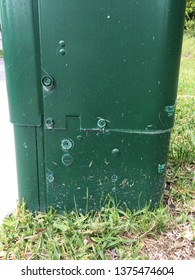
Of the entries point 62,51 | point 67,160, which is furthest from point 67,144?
point 62,51

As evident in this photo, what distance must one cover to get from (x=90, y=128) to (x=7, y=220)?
0.81 m

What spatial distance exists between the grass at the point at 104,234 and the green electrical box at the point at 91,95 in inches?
3.3

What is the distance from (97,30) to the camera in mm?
1692

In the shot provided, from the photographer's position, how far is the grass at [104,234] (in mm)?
1822

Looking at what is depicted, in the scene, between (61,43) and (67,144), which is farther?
(67,144)

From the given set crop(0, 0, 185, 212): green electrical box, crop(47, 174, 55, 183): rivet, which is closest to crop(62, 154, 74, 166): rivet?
crop(0, 0, 185, 212): green electrical box

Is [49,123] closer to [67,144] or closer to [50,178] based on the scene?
[67,144]

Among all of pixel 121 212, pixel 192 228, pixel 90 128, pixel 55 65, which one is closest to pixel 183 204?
pixel 192 228

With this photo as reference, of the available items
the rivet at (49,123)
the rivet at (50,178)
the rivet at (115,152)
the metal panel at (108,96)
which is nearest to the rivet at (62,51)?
the metal panel at (108,96)

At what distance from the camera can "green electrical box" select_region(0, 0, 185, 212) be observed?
168cm

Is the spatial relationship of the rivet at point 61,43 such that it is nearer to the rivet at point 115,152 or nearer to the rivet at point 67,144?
the rivet at point 67,144

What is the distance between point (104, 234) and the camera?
192cm

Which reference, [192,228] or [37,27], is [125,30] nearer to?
[37,27]

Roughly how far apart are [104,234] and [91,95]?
0.82 metres
